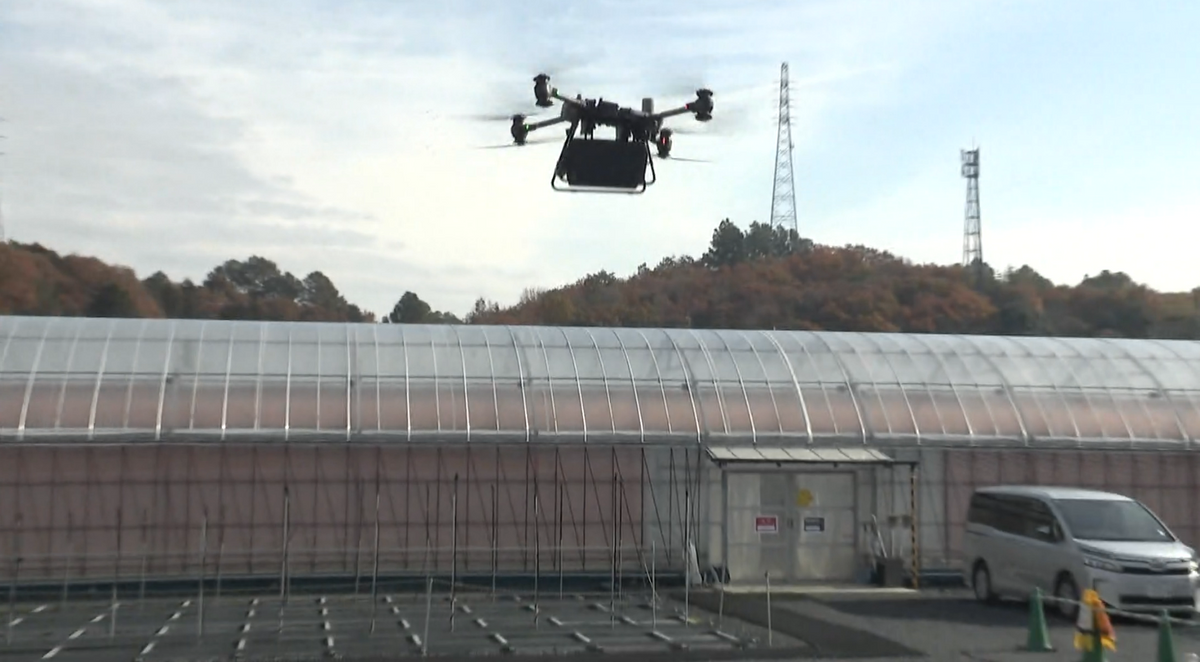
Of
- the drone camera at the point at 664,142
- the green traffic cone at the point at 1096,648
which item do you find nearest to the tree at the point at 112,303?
the drone camera at the point at 664,142

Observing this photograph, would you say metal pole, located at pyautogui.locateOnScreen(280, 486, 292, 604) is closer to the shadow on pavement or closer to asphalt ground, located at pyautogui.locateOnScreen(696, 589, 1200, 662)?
asphalt ground, located at pyautogui.locateOnScreen(696, 589, 1200, 662)

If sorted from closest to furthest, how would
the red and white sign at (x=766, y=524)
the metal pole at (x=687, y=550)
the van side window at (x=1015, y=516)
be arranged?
1. the metal pole at (x=687, y=550)
2. the van side window at (x=1015, y=516)
3. the red and white sign at (x=766, y=524)

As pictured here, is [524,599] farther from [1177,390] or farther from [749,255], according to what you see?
[749,255]

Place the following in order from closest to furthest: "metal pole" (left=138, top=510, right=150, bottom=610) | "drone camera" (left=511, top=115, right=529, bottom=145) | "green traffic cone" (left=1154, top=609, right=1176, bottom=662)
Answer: "green traffic cone" (left=1154, top=609, right=1176, bottom=662) → "drone camera" (left=511, top=115, right=529, bottom=145) → "metal pole" (left=138, top=510, right=150, bottom=610)

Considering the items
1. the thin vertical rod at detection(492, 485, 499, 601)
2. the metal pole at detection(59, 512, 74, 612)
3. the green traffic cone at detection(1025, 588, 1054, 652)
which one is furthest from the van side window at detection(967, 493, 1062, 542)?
the metal pole at detection(59, 512, 74, 612)

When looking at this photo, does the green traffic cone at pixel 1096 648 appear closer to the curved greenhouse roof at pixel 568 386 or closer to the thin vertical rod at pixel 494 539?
the thin vertical rod at pixel 494 539
